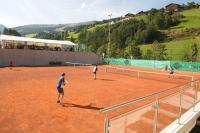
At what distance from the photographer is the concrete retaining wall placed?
43838 millimetres

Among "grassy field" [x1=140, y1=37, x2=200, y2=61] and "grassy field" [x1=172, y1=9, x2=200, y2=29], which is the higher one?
"grassy field" [x1=172, y1=9, x2=200, y2=29]

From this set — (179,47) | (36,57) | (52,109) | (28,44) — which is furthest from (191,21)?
(52,109)

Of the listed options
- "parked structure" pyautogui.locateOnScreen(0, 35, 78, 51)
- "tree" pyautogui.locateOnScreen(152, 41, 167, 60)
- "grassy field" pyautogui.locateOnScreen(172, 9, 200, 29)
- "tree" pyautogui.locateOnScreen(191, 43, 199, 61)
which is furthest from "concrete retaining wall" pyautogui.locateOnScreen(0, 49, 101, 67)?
"grassy field" pyautogui.locateOnScreen(172, 9, 200, 29)

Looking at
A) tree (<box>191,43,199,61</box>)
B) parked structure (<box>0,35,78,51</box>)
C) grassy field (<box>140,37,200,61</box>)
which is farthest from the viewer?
grassy field (<box>140,37,200,61</box>)

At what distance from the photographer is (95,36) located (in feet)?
360

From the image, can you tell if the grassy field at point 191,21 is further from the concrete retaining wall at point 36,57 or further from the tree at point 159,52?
the concrete retaining wall at point 36,57

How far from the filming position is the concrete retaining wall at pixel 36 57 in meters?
43.8

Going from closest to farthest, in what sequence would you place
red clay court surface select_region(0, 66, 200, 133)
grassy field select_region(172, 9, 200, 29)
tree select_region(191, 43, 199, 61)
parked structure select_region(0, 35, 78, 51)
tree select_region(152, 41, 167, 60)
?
red clay court surface select_region(0, 66, 200, 133), parked structure select_region(0, 35, 78, 51), tree select_region(191, 43, 199, 61), tree select_region(152, 41, 167, 60), grassy field select_region(172, 9, 200, 29)

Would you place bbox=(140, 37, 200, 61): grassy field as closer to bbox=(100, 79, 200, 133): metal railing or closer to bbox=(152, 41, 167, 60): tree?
bbox=(152, 41, 167, 60): tree

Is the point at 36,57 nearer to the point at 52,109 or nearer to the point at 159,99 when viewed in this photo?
the point at 52,109

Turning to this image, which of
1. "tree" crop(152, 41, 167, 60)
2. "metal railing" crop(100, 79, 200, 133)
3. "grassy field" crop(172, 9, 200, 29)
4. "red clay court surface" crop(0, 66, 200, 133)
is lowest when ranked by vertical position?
"red clay court surface" crop(0, 66, 200, 133)

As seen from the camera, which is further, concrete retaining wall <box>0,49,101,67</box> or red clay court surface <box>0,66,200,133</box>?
concrete retaining wall <box>0,49,101,67</box>

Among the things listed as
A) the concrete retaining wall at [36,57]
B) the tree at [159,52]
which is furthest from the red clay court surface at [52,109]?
the tree at [159,52]

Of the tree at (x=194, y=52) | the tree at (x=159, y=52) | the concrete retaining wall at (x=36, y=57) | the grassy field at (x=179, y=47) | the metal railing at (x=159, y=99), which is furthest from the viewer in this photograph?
the grassy field at (x=179, y=47)
